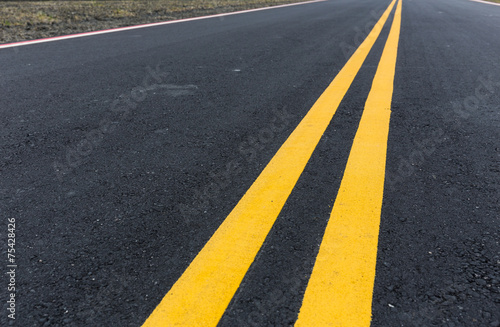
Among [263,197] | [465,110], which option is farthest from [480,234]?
[465,110]

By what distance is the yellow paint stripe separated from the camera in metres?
1.07

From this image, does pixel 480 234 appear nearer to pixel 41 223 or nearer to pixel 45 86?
pixel 41 223

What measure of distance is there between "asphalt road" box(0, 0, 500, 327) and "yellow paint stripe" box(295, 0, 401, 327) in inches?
1.3

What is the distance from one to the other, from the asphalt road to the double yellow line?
0.10ft

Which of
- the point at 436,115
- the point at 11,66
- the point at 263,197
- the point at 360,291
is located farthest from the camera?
the point at 11,66

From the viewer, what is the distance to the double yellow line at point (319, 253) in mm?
1073

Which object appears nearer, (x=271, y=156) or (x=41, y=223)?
(x=41, y=223)

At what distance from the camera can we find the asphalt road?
114cm

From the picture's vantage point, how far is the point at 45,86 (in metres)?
3.30

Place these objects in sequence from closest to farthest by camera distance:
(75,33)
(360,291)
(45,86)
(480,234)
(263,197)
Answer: (360,291) → (480,234) → (263,197) → (45,86) → (75,33)

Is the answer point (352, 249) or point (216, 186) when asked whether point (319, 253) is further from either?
point (216, 186)

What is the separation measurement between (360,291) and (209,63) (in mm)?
3539

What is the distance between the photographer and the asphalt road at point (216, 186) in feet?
3.73

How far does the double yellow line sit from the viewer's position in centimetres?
107
